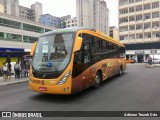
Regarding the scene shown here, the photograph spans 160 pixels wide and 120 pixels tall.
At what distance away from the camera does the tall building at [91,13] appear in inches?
4119

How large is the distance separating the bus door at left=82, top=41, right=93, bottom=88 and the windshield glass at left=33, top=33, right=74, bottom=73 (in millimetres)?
1061

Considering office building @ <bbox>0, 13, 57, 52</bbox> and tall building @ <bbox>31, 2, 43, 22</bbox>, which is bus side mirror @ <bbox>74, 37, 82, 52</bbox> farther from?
tall building @ <bbox>31, 2, 43, 22</bbox>

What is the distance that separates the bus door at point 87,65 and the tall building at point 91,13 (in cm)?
9441

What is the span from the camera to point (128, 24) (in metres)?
66.2

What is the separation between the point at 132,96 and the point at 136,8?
62.1 m

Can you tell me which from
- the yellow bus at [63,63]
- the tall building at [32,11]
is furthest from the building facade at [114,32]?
the yellow bus at [63,63]

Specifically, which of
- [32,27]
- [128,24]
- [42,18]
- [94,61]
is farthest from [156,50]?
[42,18]

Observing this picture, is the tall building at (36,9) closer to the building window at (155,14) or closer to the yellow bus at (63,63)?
the building window at (155,14)

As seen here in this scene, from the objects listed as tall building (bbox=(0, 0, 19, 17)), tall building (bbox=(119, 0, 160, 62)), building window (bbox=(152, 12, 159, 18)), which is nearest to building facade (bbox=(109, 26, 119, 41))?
tall building (bbox=(119, 0, 160, 62))

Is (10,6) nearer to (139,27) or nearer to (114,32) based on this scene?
(114,32)

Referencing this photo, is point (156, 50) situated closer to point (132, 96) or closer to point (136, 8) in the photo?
point (136, 8)

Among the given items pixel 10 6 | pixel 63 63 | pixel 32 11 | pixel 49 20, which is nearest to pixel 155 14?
pixel 63 63

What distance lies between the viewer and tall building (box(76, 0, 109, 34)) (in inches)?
4119

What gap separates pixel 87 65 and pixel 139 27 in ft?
194
